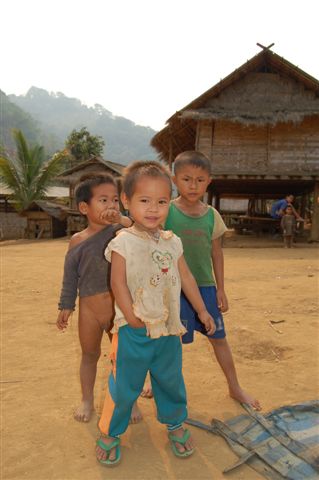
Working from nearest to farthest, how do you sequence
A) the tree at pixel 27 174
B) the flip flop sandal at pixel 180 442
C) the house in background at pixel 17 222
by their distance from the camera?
the flip flop sandal at pixel 180 442, the house in background at pixel 17 222, the tree at pixel 27 174

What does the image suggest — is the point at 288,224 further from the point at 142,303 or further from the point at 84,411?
the point at 142,303

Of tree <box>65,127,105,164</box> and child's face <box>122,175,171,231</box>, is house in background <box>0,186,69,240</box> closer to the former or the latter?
tree <box>65,127,105,164</box>

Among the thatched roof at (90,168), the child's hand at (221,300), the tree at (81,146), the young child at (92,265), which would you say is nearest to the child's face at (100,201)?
the young child at (92,265)

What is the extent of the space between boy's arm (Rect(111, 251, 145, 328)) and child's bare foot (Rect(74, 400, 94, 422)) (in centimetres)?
88

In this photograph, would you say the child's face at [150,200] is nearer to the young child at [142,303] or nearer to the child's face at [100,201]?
the young child at [142,303]

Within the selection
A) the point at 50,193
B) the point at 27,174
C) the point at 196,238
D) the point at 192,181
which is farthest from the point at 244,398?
the point at 50,193

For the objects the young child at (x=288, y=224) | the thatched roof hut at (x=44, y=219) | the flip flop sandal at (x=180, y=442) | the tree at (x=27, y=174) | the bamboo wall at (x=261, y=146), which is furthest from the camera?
the tree at (x=27, y=174)

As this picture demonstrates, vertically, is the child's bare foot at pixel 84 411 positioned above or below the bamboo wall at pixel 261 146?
below

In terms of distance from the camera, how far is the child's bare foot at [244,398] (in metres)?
2.50

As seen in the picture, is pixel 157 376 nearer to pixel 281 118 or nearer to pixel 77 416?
pixel 77 416

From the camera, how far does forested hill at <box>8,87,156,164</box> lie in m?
127

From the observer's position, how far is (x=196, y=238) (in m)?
2.44

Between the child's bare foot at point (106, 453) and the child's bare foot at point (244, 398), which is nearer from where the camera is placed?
the child's bare foot at point (106, 453)

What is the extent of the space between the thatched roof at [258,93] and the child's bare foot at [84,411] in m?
10.9
